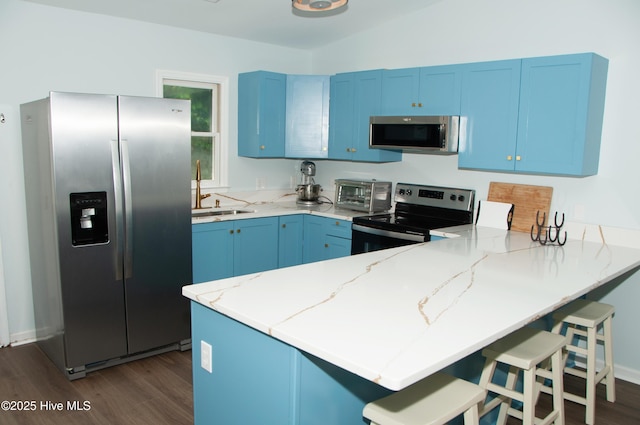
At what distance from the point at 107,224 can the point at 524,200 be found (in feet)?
9.71

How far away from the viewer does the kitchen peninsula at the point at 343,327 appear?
61.6 inches

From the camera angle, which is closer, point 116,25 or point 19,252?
point 19,252

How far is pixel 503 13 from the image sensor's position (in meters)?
3.92

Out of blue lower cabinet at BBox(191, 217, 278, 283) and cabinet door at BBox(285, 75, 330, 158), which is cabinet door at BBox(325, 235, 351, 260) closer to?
blue lower cabinet at BBox(191, 217, 278, 283)

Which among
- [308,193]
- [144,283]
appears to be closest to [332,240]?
[308,193]

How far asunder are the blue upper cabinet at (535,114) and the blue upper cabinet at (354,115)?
0.85 meters

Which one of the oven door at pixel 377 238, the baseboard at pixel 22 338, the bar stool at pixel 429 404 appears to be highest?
the oven door at pixel 377 238

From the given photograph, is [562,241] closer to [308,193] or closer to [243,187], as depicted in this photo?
[308,193]

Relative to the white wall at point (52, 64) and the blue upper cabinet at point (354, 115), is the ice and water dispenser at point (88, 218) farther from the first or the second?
the blue upper cabinet at point (354, 115)

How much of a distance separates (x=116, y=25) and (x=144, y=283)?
208cm

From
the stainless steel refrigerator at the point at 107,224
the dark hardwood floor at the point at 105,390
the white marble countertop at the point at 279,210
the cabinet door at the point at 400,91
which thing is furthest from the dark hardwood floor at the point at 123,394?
the cabinet door at the point at 400,91

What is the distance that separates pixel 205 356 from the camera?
2086 mm

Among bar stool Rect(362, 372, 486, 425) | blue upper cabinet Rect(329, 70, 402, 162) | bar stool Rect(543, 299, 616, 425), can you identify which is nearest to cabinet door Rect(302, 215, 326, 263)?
blue upper cabinet Rect(329, 70, 402, 162)

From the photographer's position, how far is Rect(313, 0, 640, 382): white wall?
3.39 m
